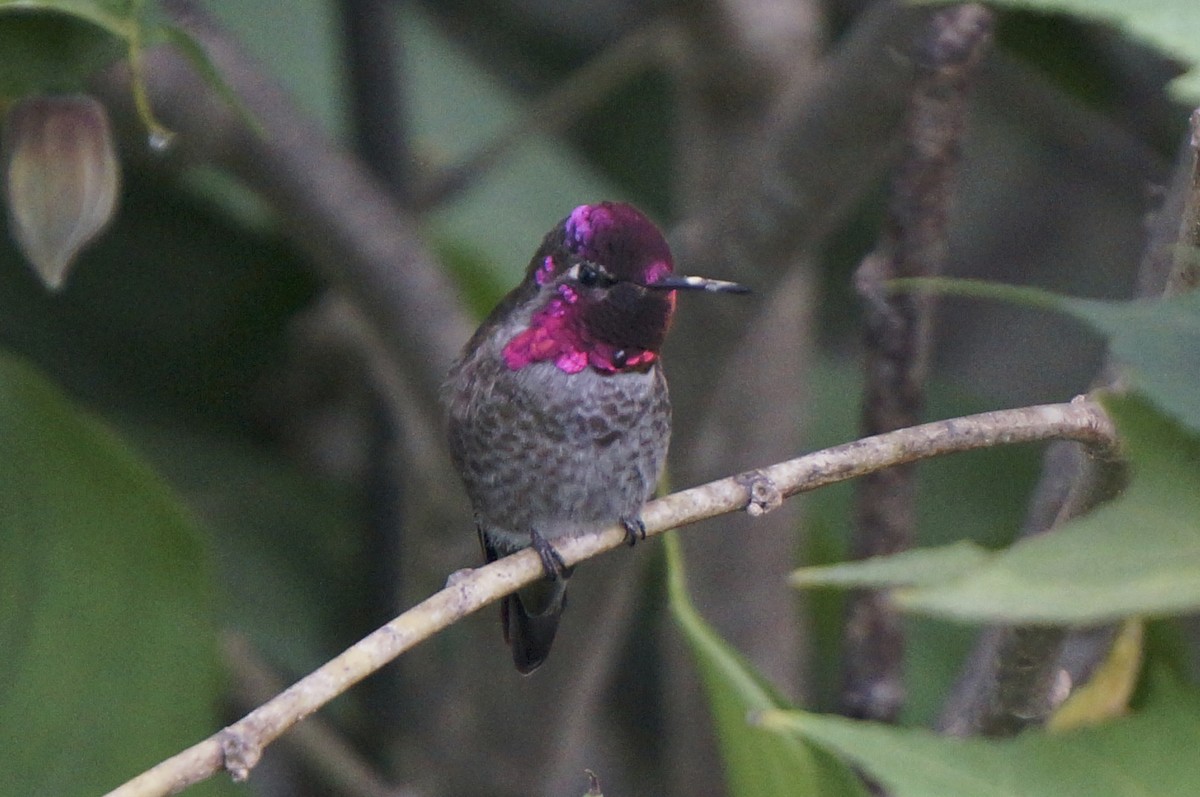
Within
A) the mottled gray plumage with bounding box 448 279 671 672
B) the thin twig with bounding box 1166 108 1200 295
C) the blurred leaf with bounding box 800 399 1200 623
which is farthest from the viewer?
the mottled gray plumage with bounding box 448 279 671 672

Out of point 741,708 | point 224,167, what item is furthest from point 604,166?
point 741,708

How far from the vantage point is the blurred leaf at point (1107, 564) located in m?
0.37

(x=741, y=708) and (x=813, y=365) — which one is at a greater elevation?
(x=741, y=708)

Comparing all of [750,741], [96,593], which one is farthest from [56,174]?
[750,741]

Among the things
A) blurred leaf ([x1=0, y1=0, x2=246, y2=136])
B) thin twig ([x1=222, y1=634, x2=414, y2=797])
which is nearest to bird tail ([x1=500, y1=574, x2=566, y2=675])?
thin twig ([x1=222, y1=634, x2=414, y2=797])

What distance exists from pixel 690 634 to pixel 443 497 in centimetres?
98

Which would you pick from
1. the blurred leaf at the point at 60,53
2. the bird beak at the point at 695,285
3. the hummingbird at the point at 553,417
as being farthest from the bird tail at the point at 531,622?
the blurred leaf at the point at 60,53

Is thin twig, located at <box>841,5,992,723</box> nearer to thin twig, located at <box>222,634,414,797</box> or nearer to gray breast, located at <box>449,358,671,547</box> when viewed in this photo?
gray breast, located at <box>449,358,671,547</box>

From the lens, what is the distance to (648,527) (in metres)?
0.80

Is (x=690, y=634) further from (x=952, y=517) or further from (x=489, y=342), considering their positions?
(x=952, y=517)

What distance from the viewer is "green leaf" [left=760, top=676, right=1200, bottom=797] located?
1.50 feet

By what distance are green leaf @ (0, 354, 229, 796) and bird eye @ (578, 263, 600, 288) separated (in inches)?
16.4

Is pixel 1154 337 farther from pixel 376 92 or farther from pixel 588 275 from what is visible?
pixel 376 92

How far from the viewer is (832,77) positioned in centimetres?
126
